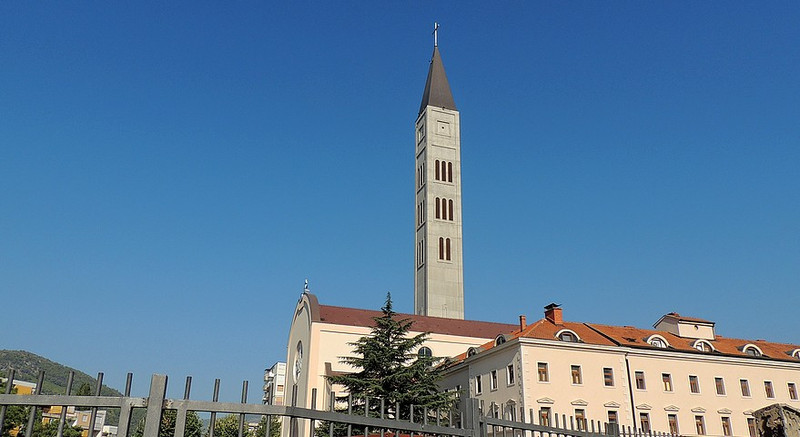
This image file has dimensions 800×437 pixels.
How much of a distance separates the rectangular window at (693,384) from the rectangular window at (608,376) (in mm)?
4694

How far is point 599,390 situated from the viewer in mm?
33906

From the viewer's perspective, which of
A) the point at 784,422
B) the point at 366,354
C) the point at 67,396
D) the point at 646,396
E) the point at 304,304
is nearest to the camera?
the point at 67,396

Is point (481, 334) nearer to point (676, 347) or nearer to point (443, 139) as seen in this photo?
point (676, 347)

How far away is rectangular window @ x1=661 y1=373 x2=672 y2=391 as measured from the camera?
35.2 m

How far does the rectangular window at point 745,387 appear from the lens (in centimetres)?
3628

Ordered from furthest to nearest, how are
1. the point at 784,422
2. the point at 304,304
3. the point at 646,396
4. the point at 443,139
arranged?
the point at 443,139 < the point at 304,304 < the point at 646,396 < the point at 784,422

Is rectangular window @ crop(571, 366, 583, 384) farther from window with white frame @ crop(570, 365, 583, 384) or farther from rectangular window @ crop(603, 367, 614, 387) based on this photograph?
rectangular window @ crop(603, 367, 614, 387)

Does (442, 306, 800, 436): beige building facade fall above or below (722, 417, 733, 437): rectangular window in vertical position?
above

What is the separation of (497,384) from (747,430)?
43.5 ft

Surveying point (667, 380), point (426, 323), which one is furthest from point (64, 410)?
point (426, 323)


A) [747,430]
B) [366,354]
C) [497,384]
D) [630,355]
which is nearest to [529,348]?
[497,384]

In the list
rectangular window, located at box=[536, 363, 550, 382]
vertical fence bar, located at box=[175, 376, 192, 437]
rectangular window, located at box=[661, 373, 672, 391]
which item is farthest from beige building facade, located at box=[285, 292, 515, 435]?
vertical fence bar, located at box=[175, 376, 192, 437]

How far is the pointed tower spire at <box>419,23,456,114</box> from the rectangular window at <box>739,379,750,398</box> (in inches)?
1708

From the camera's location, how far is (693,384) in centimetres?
3566
